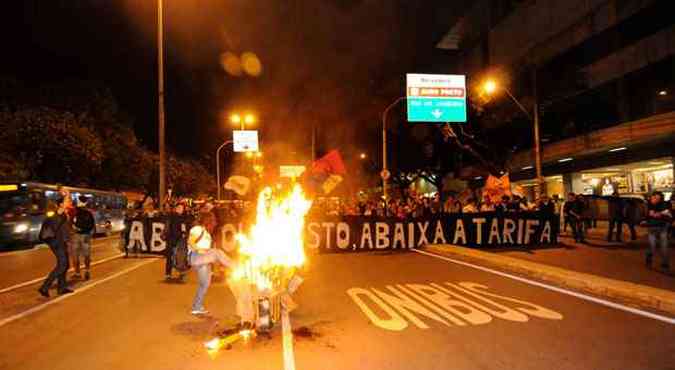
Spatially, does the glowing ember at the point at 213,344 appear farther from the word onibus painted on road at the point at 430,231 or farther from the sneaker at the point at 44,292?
the word onibus painted on road at the point at 430,231

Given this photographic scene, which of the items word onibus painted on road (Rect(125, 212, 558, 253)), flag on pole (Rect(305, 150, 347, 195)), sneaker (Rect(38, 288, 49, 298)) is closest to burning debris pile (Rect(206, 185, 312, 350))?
sneaker (Rect(38, 288, 49, 298))

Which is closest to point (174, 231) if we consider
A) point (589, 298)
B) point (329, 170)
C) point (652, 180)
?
point (589, 298)

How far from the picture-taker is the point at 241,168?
55531 millimetres

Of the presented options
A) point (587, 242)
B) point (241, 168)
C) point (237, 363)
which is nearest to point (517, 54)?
point (587, 242)

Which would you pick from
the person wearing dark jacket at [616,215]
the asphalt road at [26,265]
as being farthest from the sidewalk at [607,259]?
the asphalt road at [26,265]

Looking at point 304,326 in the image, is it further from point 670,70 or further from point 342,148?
point 342,148

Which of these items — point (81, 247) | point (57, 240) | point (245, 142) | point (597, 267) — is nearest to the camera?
point (57, 240)

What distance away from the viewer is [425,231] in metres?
16.9

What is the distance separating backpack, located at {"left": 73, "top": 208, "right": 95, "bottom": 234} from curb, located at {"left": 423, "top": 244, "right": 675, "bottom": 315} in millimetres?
9322

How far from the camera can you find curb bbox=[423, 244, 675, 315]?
7539mm

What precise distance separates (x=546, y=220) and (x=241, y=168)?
42.5 meters

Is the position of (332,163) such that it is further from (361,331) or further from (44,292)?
(361,331)

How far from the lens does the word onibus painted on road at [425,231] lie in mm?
16719

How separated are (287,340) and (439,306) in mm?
2745
